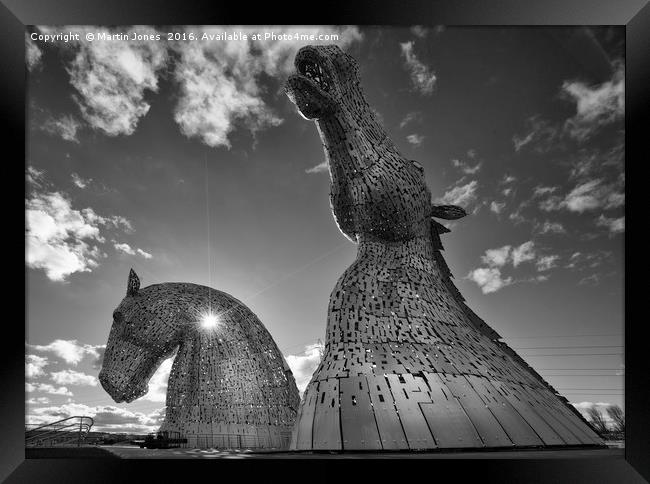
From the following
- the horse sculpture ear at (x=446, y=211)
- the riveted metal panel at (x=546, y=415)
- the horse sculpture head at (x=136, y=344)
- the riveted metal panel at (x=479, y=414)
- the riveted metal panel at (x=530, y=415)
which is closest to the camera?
the riveted metal panel at (x=479, y=414)

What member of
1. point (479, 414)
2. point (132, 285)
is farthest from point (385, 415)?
point (132, 285)

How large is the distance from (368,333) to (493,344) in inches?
53.4

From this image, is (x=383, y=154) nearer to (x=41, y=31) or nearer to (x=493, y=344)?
(x=493, y=344)

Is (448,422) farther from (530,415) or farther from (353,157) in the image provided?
(353,157)

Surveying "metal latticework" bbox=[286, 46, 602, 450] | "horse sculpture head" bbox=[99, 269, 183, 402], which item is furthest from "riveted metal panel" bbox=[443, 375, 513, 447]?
"horse sculpture head" bbox=[99, 269, 183, 402]

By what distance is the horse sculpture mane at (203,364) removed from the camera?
234 inches

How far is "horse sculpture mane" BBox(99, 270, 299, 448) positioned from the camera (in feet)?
19.5

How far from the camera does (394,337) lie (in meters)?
4.45

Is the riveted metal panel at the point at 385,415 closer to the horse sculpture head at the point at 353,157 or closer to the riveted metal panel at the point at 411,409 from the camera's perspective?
the riveted metal panel at the point at 411,409

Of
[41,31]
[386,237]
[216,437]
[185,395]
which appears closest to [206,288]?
[185,395]

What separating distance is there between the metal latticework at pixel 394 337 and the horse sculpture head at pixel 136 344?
2.42 m
